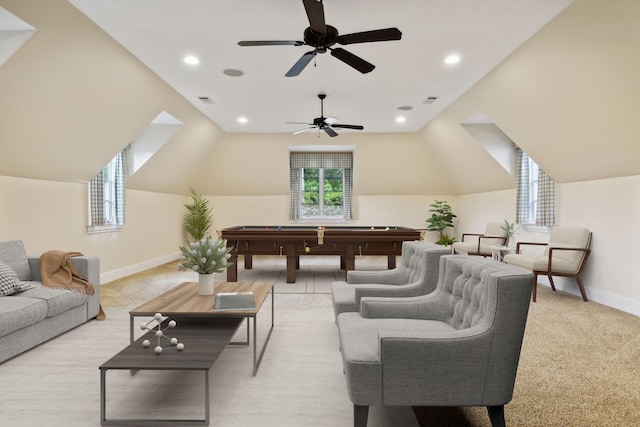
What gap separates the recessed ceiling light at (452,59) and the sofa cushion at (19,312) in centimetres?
471

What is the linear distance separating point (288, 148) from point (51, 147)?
486 centimetres

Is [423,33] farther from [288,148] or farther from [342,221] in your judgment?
[342,221]

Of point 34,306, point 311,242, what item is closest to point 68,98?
point 34,306

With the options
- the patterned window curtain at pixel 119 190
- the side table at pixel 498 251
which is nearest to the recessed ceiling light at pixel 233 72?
the patterned window curtain at pixel 119 190

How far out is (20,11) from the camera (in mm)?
2930

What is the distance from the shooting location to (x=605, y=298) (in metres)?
4.48

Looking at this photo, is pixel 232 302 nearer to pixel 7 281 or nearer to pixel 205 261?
pixel 205 261

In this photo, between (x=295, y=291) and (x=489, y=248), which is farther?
(x=489, y=248)

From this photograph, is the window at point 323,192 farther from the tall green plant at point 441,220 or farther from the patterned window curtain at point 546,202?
the patterned window curtain at point 546,202

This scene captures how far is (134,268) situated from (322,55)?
500cm

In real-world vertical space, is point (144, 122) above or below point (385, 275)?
above

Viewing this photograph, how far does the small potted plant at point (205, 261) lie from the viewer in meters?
3.01

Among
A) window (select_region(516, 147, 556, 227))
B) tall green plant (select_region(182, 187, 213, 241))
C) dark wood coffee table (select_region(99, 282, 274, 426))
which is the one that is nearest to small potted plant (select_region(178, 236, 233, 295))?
dark wood coffee table (select_region(99, 282, 274, 426))

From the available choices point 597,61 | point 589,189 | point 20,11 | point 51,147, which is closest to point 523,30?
point 597,61
